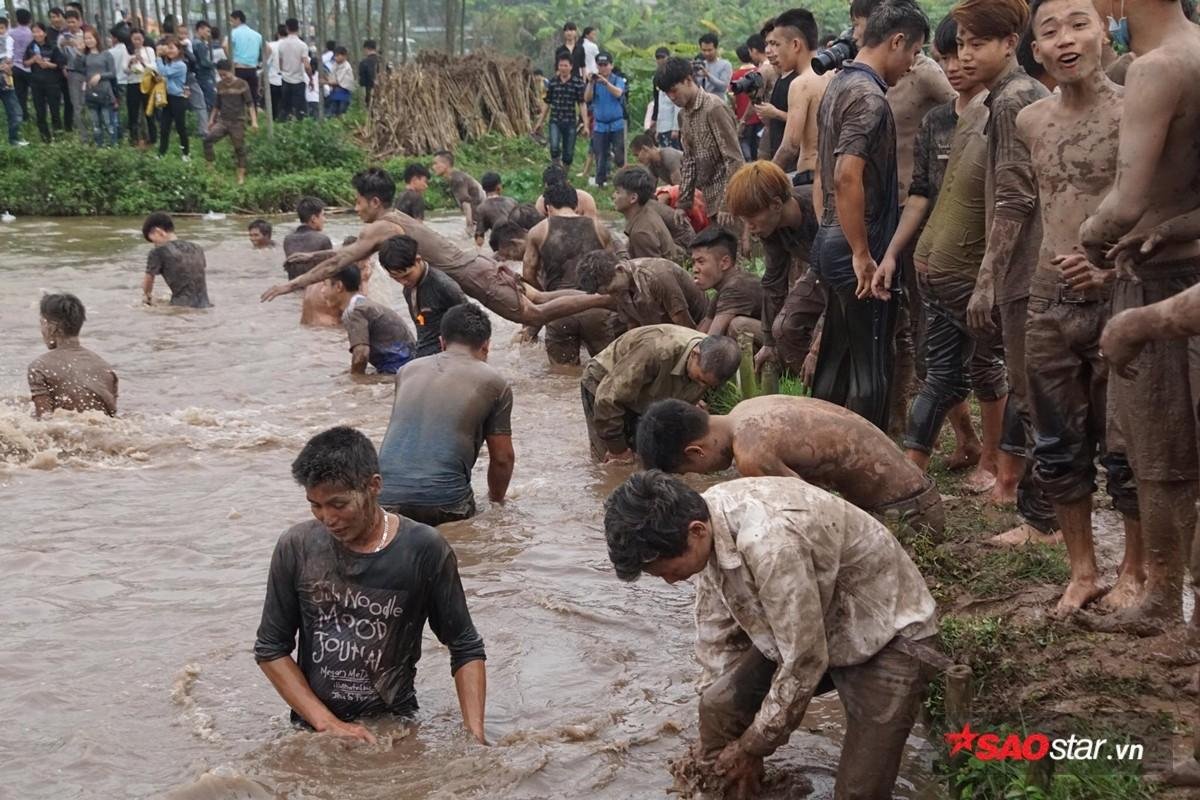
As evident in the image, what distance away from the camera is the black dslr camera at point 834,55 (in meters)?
7.02

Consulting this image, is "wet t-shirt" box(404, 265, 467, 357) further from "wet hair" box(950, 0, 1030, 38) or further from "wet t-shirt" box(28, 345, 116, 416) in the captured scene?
"wet hair" box(950, 0, 1030, 38)

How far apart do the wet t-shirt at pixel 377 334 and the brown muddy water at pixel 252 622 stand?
0.26 metres

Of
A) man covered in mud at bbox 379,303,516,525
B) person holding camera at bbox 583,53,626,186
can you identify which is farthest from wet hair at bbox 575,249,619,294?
person holding camera at bbox 583,53,626,186

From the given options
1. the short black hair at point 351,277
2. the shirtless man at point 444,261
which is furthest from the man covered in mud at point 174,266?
the shirtless man at point 444,261

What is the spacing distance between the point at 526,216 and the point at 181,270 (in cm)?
356

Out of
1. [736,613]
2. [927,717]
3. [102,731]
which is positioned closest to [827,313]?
[927,717]

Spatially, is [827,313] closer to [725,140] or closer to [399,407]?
[399,407]

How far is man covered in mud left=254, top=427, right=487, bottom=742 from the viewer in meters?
4.33

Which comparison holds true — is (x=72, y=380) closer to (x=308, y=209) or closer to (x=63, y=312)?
(x=63, y=312)

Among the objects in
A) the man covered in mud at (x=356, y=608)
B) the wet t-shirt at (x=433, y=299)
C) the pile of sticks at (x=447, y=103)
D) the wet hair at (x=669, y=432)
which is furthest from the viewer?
the pile of sticks at (x=447, y=103)

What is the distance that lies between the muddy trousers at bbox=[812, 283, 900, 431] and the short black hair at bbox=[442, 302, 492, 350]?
1.69 metres

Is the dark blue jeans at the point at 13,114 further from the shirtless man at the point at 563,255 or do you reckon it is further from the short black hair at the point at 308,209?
the shirtless man at the point at 563,255

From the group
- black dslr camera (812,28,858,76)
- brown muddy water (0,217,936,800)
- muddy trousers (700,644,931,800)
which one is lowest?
brown muddy water (0,217,936,800)

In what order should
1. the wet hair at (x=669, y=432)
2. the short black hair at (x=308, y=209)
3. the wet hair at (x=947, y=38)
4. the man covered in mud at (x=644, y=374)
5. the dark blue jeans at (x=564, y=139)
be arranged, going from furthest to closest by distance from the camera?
the dark blue jeans at (x=564, y=139) < the short black hair at (x=308, y=209) < the man covered in mud at (x=644, y=374) < the wet hair at (x=947, y=38) < the wet hair at (x=669, y=432)
